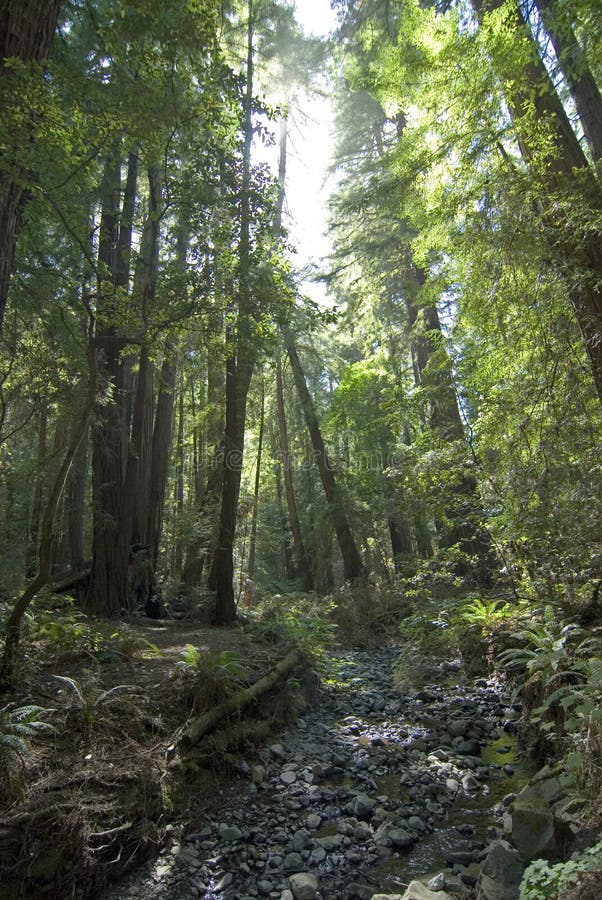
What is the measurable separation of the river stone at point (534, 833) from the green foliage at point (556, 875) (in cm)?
37

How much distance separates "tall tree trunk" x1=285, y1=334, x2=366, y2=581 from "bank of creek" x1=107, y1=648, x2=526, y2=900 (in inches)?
355

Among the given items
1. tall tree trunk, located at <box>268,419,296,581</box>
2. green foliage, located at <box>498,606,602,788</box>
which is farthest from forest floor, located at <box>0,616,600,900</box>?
tall tree trunk, located at <box>268,419,296,581</box>

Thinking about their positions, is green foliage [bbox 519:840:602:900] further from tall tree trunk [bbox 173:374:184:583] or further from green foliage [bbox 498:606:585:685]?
tall tree trunk [bbox 173:374:184:583]

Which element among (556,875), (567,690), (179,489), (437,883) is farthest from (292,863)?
(179,489)

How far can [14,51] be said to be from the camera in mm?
4219

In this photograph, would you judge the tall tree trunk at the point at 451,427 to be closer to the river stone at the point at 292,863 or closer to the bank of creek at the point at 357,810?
the bank of creek at the point at 357,810

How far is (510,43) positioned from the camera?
5289 millimetres

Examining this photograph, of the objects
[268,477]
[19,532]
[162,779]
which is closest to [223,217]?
[162,779]

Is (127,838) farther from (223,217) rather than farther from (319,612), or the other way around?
(319,612)

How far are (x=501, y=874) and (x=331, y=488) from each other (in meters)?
13.8

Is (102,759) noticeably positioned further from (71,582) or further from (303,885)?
(71,582)

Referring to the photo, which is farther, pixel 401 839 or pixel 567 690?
pixel 567 690

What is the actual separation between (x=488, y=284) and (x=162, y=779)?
5630 mm

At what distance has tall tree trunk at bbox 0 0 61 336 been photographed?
4168mm
